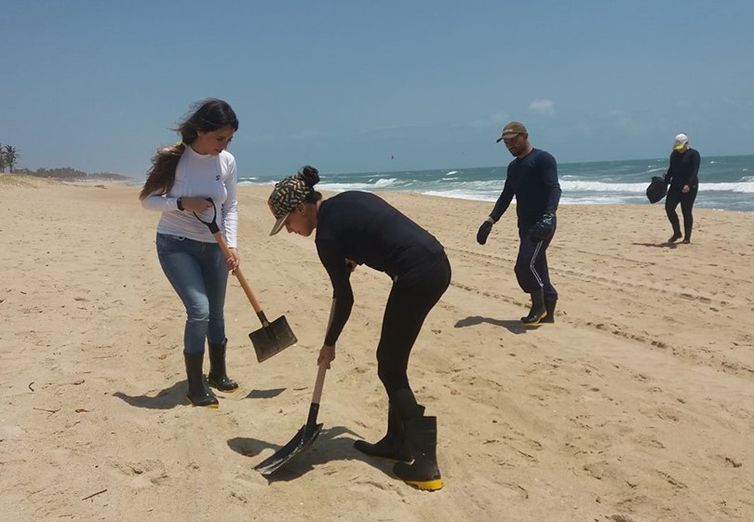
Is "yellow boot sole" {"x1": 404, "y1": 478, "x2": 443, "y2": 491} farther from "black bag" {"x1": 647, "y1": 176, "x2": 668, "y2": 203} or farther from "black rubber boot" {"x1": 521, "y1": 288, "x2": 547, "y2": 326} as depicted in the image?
"black bag" {"x1": 647, "y1": 176, "x2": 668, "y2": 203}

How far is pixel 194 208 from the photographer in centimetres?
379

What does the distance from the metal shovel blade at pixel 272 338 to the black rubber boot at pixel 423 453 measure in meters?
1.42

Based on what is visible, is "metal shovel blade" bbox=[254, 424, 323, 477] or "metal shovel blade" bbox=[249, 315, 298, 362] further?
"metal shovel blade" bbox=[249, 315, 298, 362]

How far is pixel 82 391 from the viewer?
4.00m

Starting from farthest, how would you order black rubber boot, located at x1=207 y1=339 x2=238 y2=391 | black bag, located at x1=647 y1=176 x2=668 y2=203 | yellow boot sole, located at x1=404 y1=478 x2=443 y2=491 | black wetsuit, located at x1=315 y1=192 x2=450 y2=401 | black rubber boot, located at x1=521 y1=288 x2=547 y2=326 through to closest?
1. black bag, located at x1=647 y1=176 x2=668 y2=203
2. black rubber boot, located at x1=521 y1=288 x2=547 y2=326
3. black rubber boot, located at x1=207 y1=339 x2=238 y2=391
4. yellow boot sole, located at x1=404 y1=478 x2=443 y2=491
5. black wetsuit, located at x1=315 y1=192 x2=450 y2=401

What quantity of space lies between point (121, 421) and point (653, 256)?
8.52 m

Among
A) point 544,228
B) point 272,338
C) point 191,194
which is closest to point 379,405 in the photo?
point 272,338

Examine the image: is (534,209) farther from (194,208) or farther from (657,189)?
(657,189)

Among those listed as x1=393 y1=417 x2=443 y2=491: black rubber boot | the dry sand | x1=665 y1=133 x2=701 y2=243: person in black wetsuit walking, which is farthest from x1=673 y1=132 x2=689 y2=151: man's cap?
x1=393 y1=417 x2=443 y2=491: black rubber boot

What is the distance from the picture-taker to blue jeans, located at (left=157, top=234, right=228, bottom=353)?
150 inches

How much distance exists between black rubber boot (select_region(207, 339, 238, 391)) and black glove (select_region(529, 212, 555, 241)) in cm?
306

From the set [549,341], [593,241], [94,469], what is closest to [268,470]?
[94,469]

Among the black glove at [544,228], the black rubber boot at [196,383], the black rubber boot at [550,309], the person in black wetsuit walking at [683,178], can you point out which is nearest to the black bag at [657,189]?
the person in black wetsuit walking at [683,178]

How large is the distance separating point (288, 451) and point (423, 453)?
74cm
